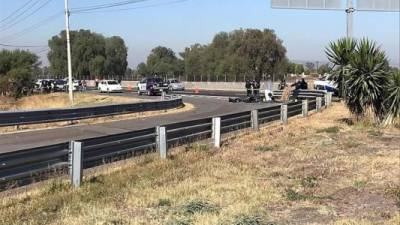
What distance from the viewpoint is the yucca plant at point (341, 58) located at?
69.3 ft

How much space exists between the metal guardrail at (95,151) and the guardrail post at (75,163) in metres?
0.11

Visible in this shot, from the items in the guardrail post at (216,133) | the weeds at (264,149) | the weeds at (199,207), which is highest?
the guardrail post at (216,133)

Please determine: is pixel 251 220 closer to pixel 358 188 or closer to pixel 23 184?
pixel 358 188

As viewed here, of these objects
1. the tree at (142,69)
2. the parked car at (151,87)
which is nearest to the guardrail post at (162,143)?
the parked car at (151,87)

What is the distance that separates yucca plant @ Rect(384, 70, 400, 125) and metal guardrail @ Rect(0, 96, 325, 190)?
639cm

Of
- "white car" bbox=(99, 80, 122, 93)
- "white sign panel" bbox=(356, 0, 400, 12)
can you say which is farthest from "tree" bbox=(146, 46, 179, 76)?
"white sign panel" bbox=(356, 0, 400, 12)

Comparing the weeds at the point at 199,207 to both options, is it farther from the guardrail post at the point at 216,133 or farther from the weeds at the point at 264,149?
the guardrail post at the point at 216,133

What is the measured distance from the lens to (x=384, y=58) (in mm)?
20703

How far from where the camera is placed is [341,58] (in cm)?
2144

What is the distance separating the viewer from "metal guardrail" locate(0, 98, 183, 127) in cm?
2119

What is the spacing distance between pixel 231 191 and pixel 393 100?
12.8m

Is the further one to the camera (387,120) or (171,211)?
(387,120)

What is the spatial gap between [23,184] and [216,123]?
691 centimetres

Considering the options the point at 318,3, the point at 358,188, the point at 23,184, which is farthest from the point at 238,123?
the point at 318,3
